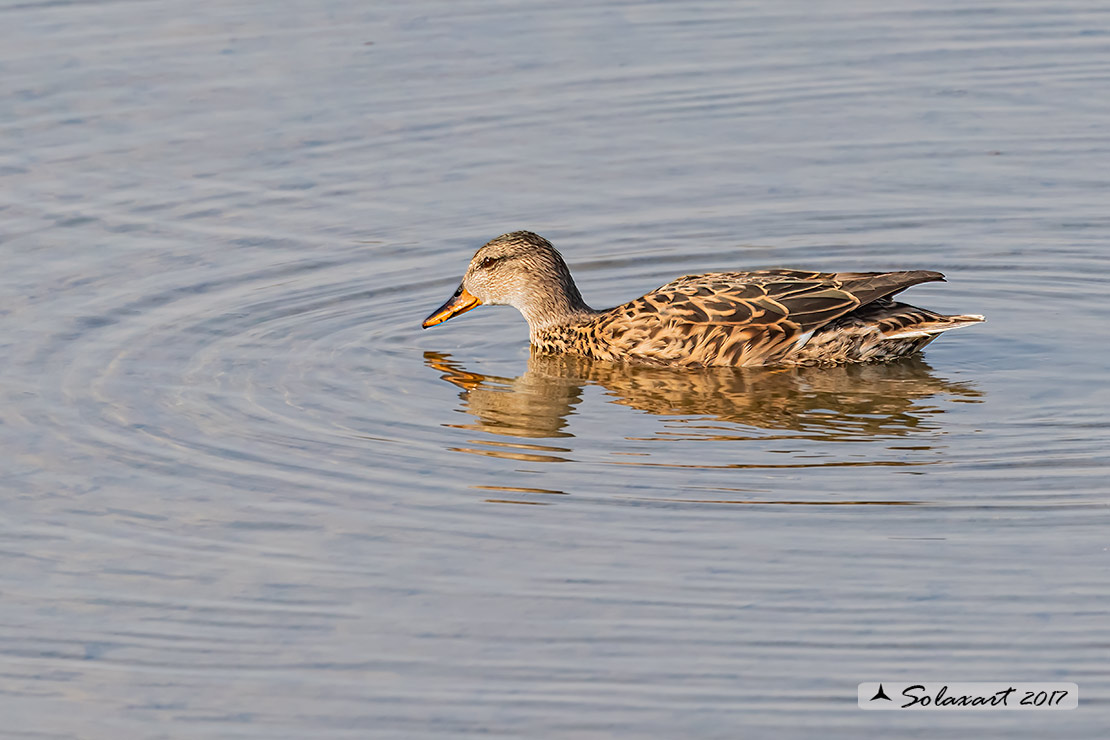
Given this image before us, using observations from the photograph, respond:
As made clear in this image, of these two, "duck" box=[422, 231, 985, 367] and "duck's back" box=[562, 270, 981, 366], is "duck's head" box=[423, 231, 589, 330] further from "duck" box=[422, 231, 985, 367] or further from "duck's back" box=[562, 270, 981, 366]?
"duck's back" box=[562, 270, 981, 366]

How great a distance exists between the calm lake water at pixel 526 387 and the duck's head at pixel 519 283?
0.33m

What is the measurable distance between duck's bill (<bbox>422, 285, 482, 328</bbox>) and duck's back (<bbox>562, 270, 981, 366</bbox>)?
1044 mm

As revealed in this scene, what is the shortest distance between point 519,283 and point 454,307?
0.44 metres

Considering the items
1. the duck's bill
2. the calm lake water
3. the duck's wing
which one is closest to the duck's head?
the duck's bill

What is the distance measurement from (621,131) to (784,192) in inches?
64.4

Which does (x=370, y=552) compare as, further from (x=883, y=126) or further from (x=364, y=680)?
(x=883, y=126)

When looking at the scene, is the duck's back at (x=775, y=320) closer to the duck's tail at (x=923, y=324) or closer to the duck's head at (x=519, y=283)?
the duck's tail at (x=923, y=324)

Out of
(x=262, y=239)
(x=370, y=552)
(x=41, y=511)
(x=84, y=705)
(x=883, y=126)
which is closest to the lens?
(x=84, y=705)

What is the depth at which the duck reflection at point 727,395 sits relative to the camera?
10281mm

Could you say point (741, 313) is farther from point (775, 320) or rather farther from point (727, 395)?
point (727, 395)

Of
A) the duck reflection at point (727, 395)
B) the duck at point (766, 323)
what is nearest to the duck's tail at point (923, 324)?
the duck at point (766, 323)

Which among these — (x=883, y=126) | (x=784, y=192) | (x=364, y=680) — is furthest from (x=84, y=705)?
(x=883, y=126)

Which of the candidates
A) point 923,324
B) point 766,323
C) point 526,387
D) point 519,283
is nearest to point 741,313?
point 766,323

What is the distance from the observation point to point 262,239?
1311cm
